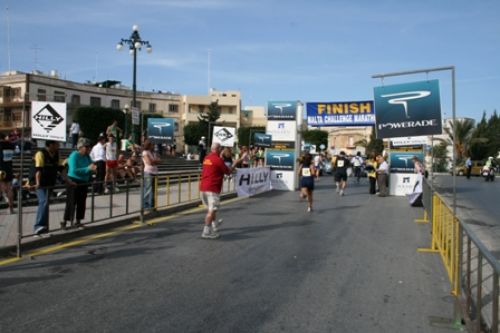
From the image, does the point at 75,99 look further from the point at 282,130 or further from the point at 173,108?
the point at 282,130

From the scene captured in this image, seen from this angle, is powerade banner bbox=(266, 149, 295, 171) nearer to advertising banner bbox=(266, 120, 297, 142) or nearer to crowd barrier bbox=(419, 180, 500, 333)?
advertising banner bbox=(266, 120, 297, 142)

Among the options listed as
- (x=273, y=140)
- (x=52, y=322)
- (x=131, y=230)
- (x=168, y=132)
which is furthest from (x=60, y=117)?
(x=168, y=132)

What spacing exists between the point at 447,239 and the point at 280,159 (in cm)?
1531

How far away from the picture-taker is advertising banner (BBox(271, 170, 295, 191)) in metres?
22.1

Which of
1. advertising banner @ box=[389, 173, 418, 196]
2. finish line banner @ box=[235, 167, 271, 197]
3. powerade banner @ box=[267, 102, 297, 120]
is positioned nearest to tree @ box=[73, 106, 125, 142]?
powerade banner @ box=[267, 102, 297, 120]

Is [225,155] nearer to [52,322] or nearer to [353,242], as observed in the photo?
[353,242]

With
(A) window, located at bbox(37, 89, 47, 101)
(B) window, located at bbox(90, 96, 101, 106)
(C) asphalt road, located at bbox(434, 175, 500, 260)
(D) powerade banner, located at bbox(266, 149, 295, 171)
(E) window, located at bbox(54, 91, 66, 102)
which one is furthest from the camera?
(B) window, located at bbox(90, 96, 101, 106)

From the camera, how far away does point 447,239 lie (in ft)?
23.4

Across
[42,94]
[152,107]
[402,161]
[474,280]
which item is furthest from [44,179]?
[152,107]

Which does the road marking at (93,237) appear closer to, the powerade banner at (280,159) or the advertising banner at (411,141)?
the powerade banner at (280,159)

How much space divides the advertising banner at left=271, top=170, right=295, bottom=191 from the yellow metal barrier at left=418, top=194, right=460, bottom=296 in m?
12.5

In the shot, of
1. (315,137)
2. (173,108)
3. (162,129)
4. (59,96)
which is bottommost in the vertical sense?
(162,129)

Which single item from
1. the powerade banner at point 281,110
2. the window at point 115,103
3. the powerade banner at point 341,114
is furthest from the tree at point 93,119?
the powerade banner at point 281,110

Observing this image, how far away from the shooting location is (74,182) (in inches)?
395
